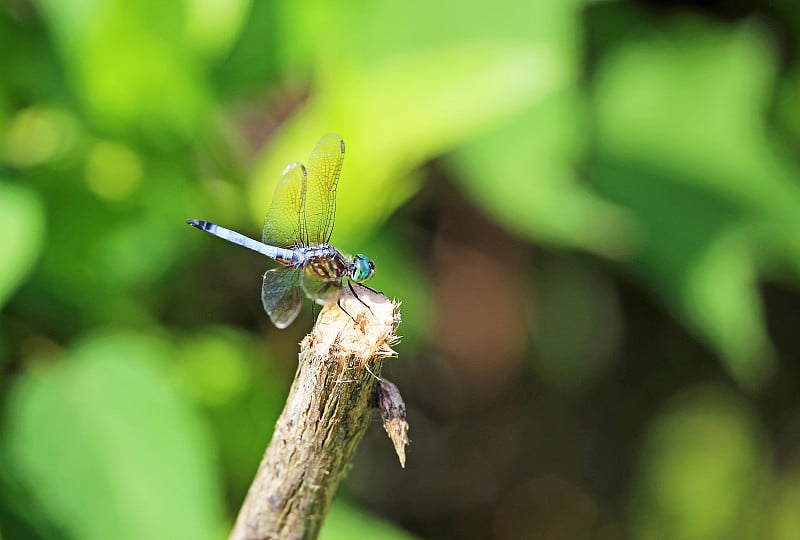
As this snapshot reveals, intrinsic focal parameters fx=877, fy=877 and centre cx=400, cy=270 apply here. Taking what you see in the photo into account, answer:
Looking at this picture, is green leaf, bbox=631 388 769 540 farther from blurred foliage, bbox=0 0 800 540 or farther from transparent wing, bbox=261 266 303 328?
transparent wing, bbox=261 266 303 328

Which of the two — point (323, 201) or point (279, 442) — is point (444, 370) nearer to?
point (323, 201)

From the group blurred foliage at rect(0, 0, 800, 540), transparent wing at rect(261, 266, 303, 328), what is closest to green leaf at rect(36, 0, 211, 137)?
blurred foliage at rect(0, 0, 800, 540)

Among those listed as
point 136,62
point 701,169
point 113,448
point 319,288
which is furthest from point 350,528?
point 701,169

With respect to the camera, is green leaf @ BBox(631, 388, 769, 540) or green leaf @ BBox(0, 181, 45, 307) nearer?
green leaf @ BBox(0, 181, 45, 307)

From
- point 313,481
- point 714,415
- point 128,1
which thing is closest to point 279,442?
point 313,481

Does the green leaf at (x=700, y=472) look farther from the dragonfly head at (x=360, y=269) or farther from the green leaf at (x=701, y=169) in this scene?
the dragonfly head at (x=360, y=269)

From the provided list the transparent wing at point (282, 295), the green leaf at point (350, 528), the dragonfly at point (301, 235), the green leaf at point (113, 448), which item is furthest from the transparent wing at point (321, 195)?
the green leaf at point (350, 528)
